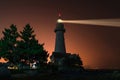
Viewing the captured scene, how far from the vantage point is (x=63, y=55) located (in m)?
92.6

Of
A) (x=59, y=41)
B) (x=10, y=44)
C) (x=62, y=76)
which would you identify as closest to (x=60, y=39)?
(x=59, y=41)

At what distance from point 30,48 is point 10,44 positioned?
4.50 metres

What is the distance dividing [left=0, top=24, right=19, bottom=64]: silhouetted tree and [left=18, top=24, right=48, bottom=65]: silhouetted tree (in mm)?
1354

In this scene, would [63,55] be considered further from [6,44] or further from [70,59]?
[6,44]

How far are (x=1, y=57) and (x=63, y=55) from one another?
21.7 metres

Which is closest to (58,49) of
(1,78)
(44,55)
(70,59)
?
(70,59)

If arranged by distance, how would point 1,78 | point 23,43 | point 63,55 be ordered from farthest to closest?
point 63,55 → point 23,43 → point 1,78

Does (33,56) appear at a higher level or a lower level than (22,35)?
lower

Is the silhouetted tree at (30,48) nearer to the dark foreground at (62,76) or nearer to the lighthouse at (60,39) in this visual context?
the dark foreground at (62,76)

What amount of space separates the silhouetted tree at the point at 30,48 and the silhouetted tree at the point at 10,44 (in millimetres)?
1354

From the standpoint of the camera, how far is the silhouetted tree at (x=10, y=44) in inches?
2867

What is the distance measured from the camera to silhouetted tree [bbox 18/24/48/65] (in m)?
71.8

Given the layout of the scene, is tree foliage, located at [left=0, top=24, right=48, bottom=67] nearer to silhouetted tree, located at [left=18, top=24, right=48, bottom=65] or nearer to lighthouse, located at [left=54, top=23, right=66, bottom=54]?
silhouetted tree, located at [left=18, top=24, right=48, bottom=65]

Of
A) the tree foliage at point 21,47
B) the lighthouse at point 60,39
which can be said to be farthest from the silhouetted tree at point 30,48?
the lighthouse at point 60,39
